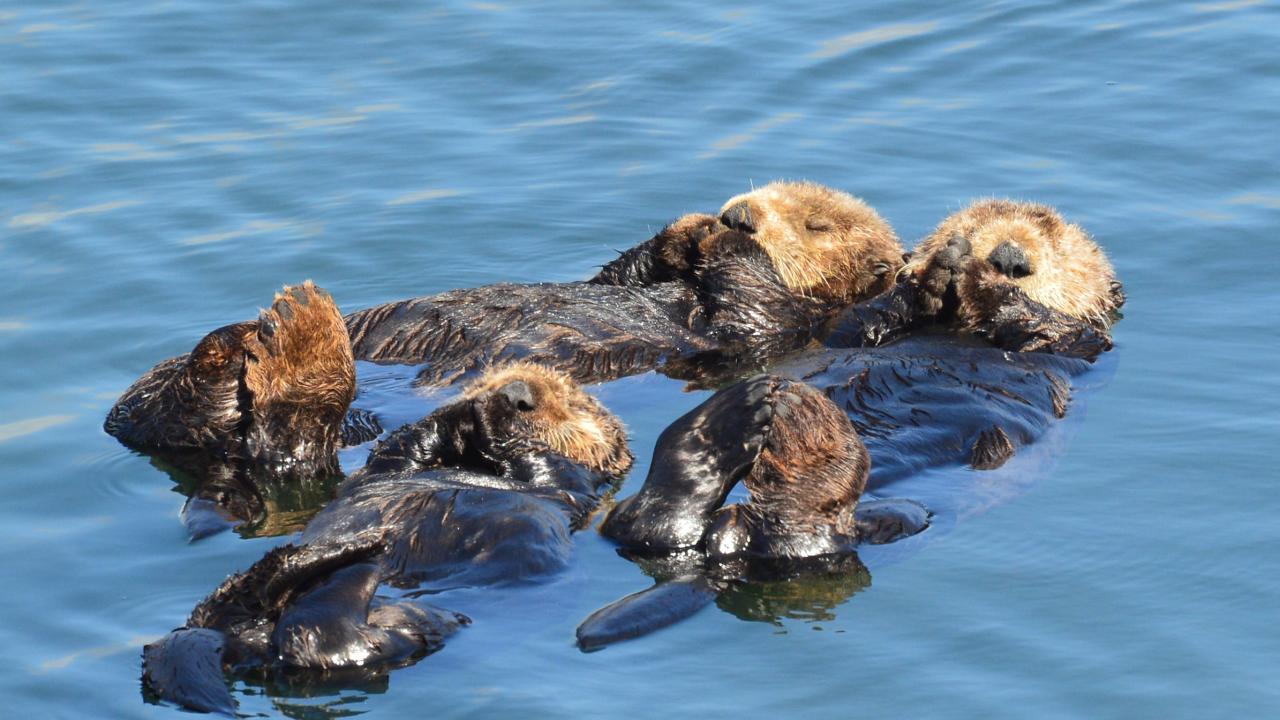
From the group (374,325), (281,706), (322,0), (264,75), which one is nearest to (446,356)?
(374,325)

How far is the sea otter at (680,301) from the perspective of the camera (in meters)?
6.25

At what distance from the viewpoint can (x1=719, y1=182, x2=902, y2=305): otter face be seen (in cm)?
684

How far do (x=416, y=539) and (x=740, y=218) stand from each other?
2.77 m

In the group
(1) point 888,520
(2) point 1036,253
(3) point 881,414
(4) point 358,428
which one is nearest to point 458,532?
(1) point 888,520

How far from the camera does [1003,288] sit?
20.1 feet

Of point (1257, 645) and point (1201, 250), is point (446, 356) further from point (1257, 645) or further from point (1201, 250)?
point (1201, 250)

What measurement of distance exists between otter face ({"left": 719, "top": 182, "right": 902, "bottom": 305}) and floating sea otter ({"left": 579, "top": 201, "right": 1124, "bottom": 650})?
392 millimetres

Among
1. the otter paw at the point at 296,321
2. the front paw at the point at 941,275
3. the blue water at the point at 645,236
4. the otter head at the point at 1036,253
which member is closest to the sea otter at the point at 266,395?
the otter paw at the point at 296,321

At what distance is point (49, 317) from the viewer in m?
7.02

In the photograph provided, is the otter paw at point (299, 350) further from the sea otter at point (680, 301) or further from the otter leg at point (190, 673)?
the otter leg at point (190, 673)

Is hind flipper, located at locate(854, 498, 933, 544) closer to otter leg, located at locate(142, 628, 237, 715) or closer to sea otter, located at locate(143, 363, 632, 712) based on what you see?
sea otter, located at locate(143, 363, 632, 712)

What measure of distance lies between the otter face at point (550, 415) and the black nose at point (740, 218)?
1627 mm

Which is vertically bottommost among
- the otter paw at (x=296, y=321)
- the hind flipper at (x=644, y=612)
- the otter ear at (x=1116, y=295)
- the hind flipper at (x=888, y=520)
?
the hind flipper at (x=644, y=612)

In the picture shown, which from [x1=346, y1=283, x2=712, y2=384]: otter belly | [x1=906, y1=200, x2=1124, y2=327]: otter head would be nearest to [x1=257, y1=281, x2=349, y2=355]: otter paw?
[x1=346, y1=283, x2=712, y2=384]: otter belly
